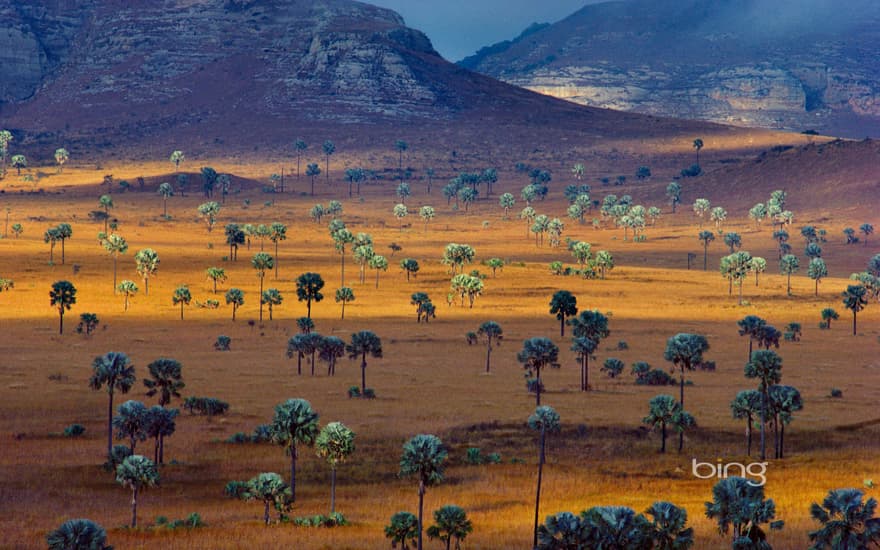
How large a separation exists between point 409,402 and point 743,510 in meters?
47.8

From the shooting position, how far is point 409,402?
80625 mm

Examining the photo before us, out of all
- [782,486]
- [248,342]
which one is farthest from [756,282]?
[782,486]

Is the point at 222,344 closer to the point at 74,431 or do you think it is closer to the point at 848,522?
the point at 74,431

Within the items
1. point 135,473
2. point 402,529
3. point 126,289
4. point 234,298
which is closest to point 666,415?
point 402,529

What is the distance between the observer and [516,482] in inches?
2233

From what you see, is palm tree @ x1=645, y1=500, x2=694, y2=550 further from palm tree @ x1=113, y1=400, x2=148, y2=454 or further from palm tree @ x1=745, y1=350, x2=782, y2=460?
palm tree @ x1=113, y1=400, x2=148, y2=454

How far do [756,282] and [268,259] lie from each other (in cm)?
7699

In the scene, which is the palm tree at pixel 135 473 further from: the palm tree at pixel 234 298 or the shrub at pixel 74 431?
the palm tree at pixel 234 298

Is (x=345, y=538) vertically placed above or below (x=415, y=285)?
below

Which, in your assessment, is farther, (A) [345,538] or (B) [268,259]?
(B) [268,259]

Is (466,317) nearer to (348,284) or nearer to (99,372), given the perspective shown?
(348,284)

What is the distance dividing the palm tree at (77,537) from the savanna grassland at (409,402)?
287 inches

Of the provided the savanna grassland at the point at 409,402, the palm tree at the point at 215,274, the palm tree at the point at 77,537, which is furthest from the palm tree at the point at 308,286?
the palm tree at the point at 77,537

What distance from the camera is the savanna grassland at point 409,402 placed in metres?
50.7
